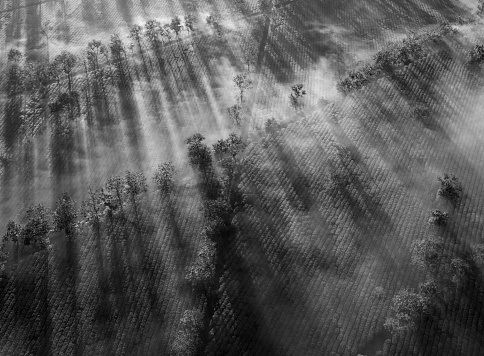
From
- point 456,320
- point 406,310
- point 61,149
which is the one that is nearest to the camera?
point 456,320

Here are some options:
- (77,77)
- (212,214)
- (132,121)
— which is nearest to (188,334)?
(212,214)

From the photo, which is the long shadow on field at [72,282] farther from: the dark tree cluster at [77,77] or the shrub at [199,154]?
the dark tree cluster at [77,77]

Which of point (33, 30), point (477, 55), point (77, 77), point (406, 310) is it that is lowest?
point (33, 30)

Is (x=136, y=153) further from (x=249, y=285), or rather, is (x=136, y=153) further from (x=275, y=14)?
(x=275, y=14)

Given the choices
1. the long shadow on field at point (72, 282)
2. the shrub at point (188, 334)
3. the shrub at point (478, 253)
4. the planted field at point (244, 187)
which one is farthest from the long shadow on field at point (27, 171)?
the shrub at point (478, 253)

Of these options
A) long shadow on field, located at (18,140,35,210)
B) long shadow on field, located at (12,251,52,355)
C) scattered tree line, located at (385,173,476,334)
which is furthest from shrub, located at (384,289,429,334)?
long shadow on field, located at (18,140,35,210)

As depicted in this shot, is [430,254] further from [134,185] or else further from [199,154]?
[134,185]

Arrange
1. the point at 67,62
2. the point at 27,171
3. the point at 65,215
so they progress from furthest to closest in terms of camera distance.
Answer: the point at 67,62
the point at 27,171
the point at 65,215

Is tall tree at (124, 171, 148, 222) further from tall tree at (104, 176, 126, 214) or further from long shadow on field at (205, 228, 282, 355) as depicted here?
long shadow on field at (205, 228, 282, 355)
